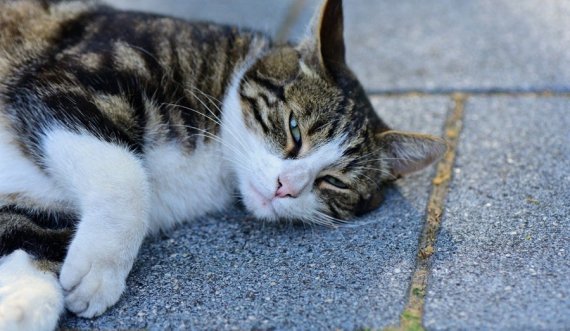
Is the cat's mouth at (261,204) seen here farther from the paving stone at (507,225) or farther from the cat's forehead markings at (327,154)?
the paving stone at (507,225)

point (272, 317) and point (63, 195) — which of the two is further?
point (63, 195)

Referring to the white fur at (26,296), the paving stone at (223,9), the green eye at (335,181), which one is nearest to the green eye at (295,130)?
the green eye at (335,181)

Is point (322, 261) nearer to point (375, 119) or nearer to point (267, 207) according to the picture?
point (267, 207)

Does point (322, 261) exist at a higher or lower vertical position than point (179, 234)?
higher

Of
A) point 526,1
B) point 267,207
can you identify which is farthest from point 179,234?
point 526,1

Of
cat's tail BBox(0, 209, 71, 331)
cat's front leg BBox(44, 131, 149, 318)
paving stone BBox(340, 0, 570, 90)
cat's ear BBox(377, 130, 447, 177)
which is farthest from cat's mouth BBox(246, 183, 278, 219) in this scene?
paving stone BBox(340, 0, 570, 90)

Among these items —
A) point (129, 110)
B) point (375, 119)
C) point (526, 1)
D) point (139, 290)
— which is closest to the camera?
point (139, 290)

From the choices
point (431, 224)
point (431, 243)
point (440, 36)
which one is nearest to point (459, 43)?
point (440, 36)

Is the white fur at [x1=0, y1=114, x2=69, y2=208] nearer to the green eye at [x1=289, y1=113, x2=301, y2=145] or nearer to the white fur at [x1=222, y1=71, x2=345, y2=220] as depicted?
the white fur at [x1=222, y1=71, x2=345, y2=220]

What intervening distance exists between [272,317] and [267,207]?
47cm

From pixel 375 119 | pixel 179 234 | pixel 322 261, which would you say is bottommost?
pixel 179 234

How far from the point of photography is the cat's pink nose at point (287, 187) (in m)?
2.14

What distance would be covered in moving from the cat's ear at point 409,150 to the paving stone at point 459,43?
2.61ft

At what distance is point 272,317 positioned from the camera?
1.83 m
